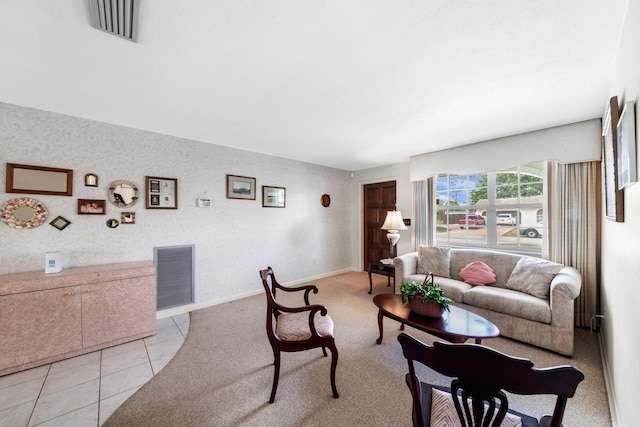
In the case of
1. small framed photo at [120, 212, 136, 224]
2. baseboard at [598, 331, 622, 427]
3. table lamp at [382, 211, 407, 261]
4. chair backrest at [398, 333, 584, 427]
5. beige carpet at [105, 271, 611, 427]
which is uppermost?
small framed photo at [120, 212, 136, 224]

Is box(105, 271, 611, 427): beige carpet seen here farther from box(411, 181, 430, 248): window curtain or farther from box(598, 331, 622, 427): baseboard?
box(411, 181, 430, 248): window curtain

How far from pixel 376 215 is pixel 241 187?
9.89 ft

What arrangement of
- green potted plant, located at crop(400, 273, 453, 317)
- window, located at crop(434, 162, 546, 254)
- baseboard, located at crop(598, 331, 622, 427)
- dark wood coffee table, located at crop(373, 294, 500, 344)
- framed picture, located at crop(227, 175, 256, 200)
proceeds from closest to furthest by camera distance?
baseboard, located at crop(598, 331, 622, 427) → dark wood coffee table, located at crop(373, 294, 500, 344) → green potted plant, located at crop(400, 273, 453, 317) → window, located at crop(434, 162, 546, 254) → framed picture, located at crop(227, 175, 256, 200)

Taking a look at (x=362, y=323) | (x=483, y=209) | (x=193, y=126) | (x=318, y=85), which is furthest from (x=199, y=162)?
(x=483, y=209)

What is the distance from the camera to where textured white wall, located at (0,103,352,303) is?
8.18 feet

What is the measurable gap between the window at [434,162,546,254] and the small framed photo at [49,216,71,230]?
5.11 m

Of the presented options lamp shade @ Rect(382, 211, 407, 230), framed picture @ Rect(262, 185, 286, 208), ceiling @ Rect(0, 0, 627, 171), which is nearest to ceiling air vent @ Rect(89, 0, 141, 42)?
ceiling @ Rect(0, 0, 627, 171)

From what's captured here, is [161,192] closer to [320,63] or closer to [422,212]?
[320,63]

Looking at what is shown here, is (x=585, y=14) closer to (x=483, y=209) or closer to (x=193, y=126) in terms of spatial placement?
(x=483, y=209)

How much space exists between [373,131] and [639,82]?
2.23 m

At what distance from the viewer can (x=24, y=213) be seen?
7.97ft

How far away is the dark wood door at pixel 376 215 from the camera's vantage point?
5.24 meters

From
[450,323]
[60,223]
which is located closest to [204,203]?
[60,223]

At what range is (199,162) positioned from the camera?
3.56m
